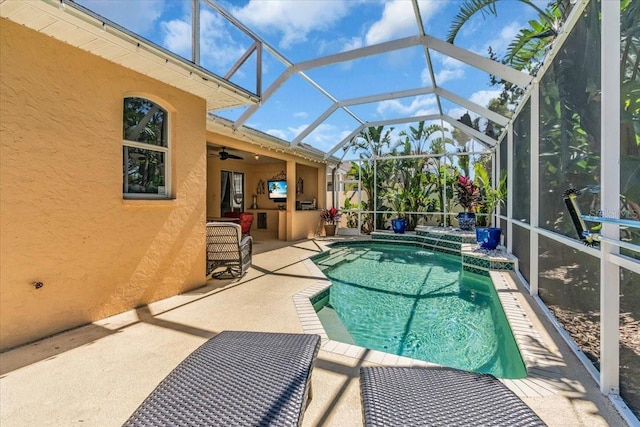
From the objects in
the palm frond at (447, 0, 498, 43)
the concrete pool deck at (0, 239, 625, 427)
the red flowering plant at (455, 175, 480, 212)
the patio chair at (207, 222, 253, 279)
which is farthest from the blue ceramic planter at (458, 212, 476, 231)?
the patio chair at (207, 222, 253, 279)

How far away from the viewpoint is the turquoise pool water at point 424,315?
11.8 feet

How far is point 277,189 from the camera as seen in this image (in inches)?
548

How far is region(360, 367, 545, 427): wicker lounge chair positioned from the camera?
4.94ft

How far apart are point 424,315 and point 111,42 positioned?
5.78m

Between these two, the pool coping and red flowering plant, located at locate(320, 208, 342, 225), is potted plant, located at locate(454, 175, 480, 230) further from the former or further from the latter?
the pool coping

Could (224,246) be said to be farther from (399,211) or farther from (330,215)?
(399,211)

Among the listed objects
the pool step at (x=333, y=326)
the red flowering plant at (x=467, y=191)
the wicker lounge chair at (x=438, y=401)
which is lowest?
the pool step at (x=333, y=326)

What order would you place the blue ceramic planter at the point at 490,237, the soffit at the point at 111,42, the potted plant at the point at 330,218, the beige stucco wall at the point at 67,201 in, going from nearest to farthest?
the soffit at the point at 111,42
the beige stucco wall at the point at 67,201
the blue ceramic planter at the point at 490,237
the potted plant at the point at 330,218

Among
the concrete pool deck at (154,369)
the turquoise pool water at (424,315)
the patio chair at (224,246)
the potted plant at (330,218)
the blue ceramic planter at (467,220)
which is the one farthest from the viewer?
the potted plant at (330,218)

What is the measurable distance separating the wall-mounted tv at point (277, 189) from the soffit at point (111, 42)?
8.61m

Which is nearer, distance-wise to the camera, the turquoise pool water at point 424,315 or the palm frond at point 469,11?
the turquoise pool water at point 424,315

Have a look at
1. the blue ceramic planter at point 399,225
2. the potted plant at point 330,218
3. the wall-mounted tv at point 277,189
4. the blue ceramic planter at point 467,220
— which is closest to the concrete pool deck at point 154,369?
the blue ceramic planter at point 467,220

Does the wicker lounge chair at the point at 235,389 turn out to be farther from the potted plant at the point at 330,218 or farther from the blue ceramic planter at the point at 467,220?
the potted plant at the point at 330,218

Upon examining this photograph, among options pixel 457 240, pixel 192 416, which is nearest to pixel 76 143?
pixel 192 416
